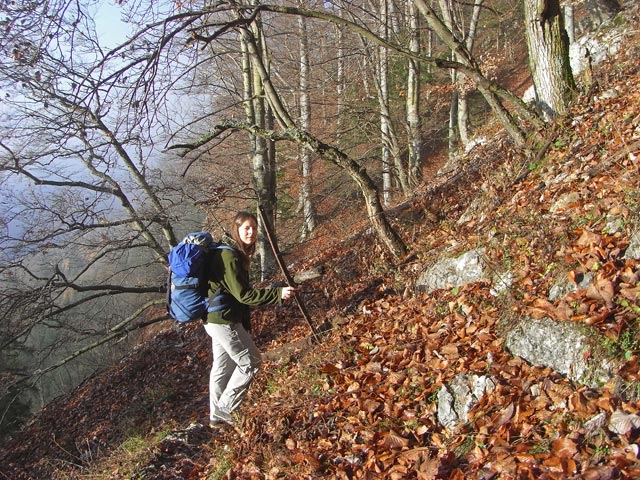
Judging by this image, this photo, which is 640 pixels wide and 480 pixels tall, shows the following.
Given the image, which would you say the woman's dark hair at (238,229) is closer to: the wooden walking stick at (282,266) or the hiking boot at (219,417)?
the wooden walking stick at (282,266)

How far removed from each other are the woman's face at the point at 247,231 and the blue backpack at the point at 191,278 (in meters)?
0.18

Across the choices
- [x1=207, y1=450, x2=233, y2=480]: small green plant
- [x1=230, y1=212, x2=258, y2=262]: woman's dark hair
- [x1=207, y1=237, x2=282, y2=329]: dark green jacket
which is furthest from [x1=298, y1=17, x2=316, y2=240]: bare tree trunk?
[x1=207, y1=450, x2=233, y2=480]: small green plant

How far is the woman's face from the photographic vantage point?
449cm

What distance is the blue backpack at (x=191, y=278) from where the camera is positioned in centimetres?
439

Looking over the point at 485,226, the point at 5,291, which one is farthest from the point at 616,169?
the point at 5,291

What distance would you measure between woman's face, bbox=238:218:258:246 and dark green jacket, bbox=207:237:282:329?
151mm

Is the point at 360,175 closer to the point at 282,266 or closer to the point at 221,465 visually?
the point at 282,266

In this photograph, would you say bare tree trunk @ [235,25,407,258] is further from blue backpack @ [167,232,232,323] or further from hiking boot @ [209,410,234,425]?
hiking boot @ [209,410,234,425]

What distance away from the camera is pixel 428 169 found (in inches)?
806

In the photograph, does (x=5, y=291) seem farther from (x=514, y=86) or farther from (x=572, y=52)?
(x=514, y=86)

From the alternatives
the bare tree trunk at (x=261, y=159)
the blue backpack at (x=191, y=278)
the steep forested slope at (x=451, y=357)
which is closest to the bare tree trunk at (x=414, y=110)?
the bare tree trunk at (x=261, y=159)

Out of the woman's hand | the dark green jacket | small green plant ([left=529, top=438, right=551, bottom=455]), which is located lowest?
small green plant ([left=529, top=438, right=551, bottom=455])

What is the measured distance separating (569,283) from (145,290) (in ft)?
31.6

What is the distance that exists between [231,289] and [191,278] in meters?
0.39
